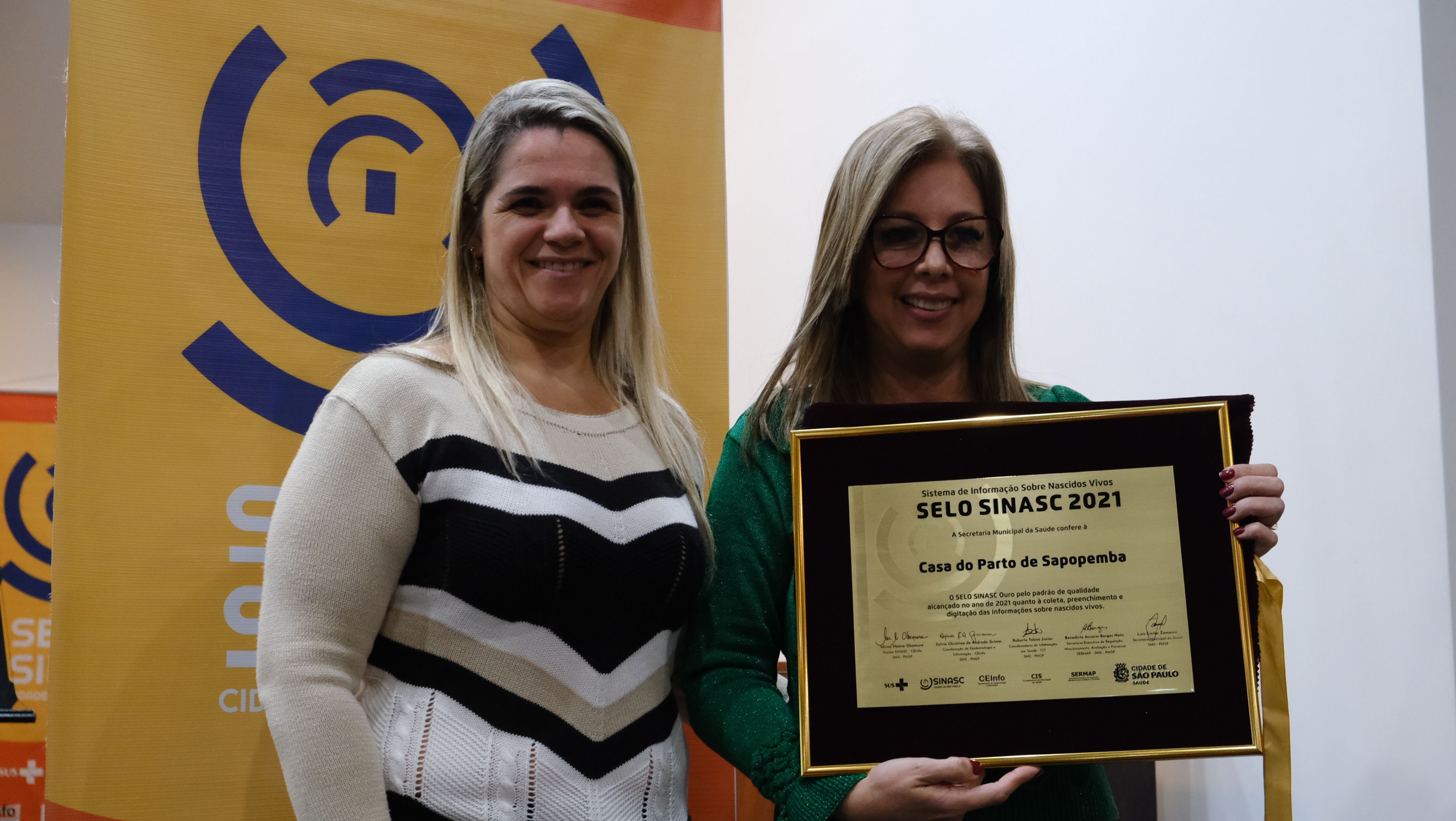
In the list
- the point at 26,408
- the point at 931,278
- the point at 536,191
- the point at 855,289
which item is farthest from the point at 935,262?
the point at 26,408

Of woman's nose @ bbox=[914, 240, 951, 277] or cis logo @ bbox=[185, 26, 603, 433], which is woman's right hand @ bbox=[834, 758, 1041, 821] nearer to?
woman's nose @ bbox=[914, 240, 951, 277]

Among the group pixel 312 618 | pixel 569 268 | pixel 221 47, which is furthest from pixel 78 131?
pixel 312 618

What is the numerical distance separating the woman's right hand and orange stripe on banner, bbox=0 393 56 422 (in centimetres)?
552

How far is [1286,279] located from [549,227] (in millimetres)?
1555

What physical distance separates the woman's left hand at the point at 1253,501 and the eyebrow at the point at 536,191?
36.5 inches

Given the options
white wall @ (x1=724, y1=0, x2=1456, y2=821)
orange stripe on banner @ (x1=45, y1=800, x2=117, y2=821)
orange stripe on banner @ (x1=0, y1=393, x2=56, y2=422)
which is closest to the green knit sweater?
white wall @ (x1=724, y1=0, x2=1456, y2=821)

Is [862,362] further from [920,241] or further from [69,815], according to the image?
[69,815]

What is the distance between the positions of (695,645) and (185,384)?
108cm

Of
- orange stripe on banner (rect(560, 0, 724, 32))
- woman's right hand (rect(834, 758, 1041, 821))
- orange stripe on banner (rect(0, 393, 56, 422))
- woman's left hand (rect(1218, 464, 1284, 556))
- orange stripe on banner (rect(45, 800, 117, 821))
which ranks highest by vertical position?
orange stripe on banner (rect(560, 0, 724, 32))

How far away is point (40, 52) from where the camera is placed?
482cm

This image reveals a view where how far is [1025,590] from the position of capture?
1.31 metres

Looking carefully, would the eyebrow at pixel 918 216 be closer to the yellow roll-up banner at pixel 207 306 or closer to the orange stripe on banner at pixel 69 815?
the yellow roll-up banner at pixel 207 306

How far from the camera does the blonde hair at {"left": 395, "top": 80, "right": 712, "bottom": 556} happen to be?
1576 millimetres

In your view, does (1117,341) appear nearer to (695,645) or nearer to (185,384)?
(695,645)
